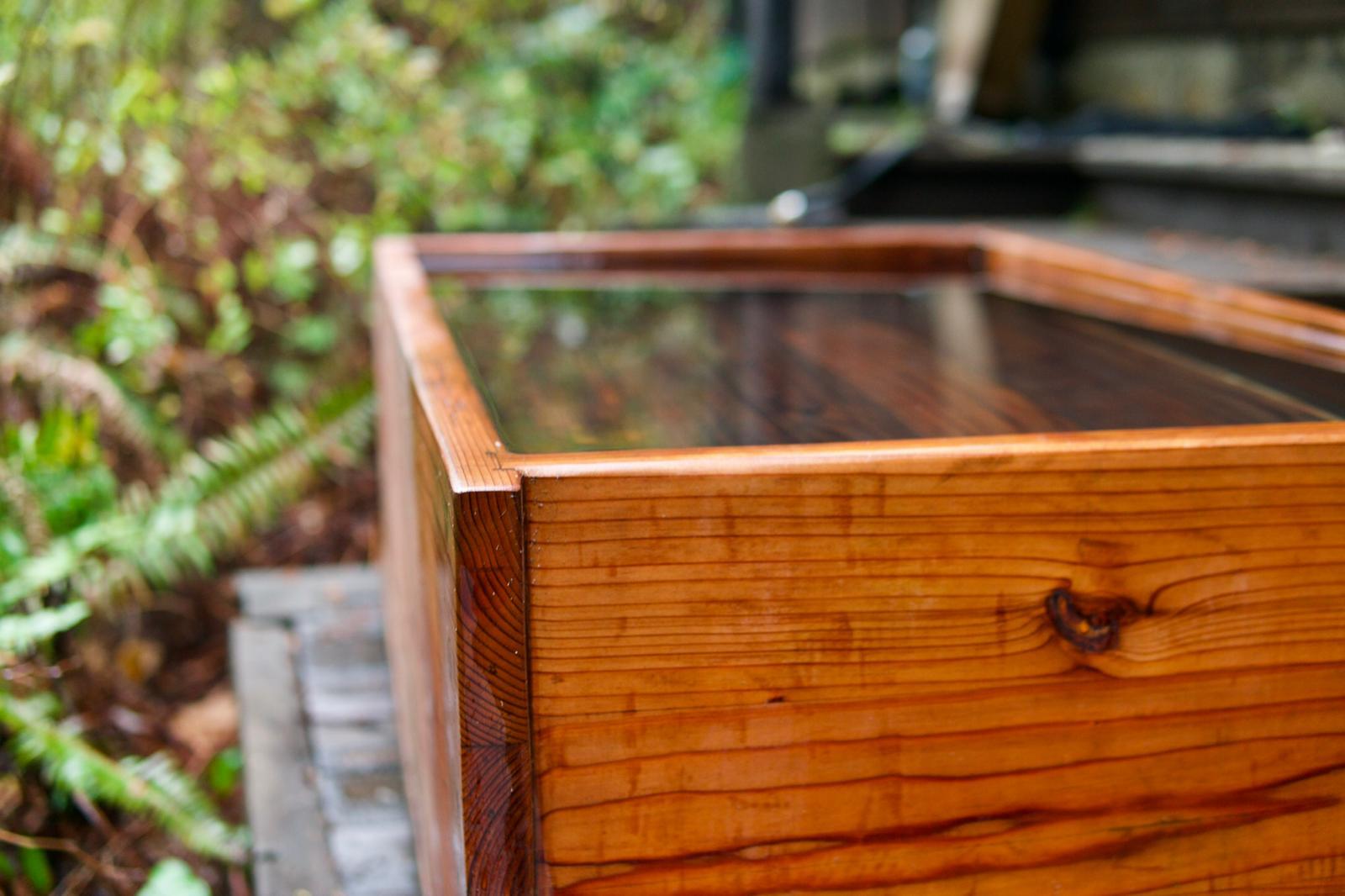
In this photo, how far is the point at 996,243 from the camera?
7.91ft

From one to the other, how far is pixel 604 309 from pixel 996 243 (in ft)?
2.62

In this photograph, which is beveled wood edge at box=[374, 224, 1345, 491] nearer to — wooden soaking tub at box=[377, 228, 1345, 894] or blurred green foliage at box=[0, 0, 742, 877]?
wooden soaking tub at box=[377, 228, 1345, 894]

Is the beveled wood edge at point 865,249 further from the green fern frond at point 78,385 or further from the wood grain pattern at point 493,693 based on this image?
the green fern frond at point 78,385

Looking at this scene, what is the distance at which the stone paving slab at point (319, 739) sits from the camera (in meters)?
1.70

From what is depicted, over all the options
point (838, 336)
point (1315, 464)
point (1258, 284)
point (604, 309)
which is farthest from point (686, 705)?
point (1258, 284)

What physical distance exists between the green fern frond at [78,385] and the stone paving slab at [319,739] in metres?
0.64

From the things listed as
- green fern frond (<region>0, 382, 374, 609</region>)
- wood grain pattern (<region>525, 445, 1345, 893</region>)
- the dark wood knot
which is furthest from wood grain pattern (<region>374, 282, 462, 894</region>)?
green fern frond (<region>0, 382, 374, 609</region>)

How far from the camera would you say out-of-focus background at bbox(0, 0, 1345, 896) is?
2391 millimetres

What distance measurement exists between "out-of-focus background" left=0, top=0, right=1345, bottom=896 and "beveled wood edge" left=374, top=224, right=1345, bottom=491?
0.90ft

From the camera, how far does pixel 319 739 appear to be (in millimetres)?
2102

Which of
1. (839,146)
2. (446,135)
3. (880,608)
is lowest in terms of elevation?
(880,608)

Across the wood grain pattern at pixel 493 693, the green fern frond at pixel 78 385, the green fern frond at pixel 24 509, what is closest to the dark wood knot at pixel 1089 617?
the wood grain pattern at pixel 493 693

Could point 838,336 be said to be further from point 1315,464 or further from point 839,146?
point 839,146

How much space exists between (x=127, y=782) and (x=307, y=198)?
3458 mm
